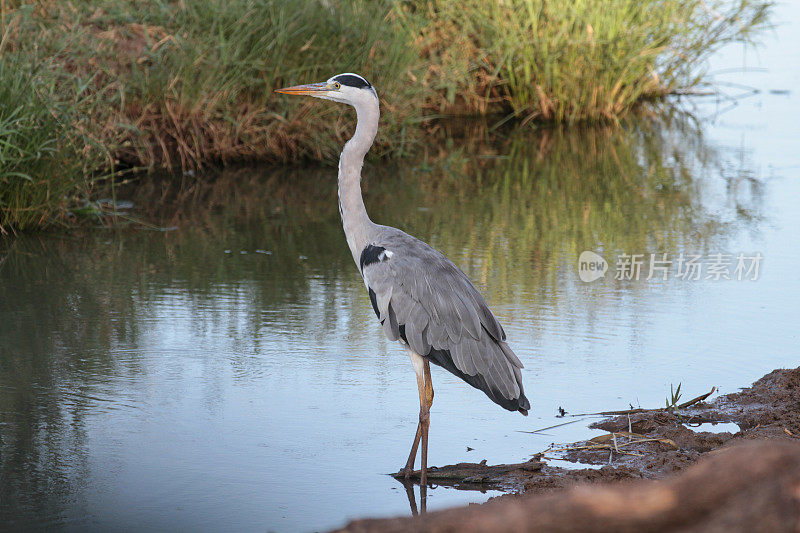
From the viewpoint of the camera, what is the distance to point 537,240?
8.44m

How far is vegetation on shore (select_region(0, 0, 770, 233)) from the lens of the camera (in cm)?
Answer: 805

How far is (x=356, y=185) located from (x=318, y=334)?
4.49ft

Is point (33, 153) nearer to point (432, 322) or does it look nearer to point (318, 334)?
point (318, 334)

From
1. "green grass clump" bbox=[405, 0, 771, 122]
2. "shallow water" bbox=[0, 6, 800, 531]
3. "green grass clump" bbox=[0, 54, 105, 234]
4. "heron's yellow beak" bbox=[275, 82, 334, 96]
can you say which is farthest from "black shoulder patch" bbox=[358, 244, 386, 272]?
"green grass clump" bbox=[405, 0, 771, 122]

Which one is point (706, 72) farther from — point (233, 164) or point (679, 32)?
point (233, 164)

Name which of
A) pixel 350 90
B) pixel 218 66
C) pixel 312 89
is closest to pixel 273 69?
pixel 218 66

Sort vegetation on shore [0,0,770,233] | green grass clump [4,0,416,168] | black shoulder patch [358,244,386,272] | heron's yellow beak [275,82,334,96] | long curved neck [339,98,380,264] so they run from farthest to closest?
green grass clump [4,0,416,168]
vegetation on shore [0,0,770,233]
heron's yellow beak [275,82,334,96]
long curved neck [339,98,380,264]
black shoulder patch [358,244,386,272]

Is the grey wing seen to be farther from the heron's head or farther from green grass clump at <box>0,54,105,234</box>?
green grass clump at <box>0,54,105,234</box>

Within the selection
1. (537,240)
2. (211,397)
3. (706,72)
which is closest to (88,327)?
(211,397)

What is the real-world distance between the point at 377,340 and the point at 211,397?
120 centimetres

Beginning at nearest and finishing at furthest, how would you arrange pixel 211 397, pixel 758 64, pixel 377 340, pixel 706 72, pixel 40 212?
pixel 211 397 → pixel 377 340 → pixel 40 212 → pixel 706 72 → pixel 758 64

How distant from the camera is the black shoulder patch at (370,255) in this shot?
4.63m

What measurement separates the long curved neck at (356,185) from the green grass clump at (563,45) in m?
7.40

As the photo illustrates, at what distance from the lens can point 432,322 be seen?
443cm
